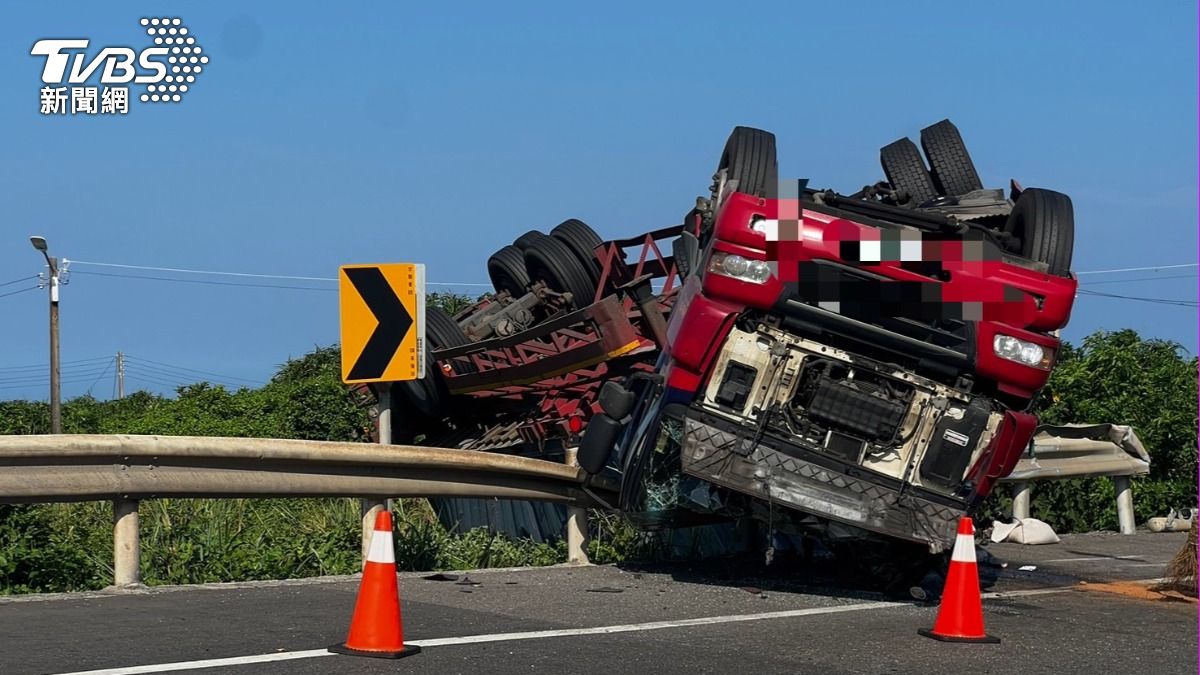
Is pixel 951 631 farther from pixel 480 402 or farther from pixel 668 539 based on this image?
pixel 480 402

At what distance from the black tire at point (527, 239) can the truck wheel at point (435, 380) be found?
1141 millimetres

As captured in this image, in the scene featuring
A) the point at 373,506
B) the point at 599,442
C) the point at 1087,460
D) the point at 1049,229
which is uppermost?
the point at 1049,229

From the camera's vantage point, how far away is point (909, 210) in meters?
8.73

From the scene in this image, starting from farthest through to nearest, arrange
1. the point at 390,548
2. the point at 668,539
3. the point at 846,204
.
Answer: the point at 668,539, the point at 846,204, the point at 390,548

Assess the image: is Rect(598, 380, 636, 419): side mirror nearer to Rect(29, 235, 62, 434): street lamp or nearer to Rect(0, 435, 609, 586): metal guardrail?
Rect(0, 435, 609, 586): metal guardrail

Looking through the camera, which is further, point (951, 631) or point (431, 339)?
point (431, 339)

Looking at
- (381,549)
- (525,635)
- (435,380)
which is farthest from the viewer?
(435,380)

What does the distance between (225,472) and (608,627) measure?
2.33 m

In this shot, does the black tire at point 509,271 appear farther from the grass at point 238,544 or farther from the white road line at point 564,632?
the white road line at point 564,632

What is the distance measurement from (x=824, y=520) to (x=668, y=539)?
206 centimetres

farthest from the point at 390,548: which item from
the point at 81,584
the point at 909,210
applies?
the point at 909,210

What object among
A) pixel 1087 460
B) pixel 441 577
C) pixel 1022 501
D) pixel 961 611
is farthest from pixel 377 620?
pixel 1087 460

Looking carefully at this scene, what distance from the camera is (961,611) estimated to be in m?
6.80

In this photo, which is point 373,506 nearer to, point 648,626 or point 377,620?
point 648,626
